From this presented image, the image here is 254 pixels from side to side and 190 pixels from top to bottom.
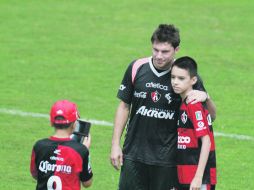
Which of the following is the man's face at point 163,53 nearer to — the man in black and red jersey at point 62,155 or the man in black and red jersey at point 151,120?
the man in black and red jersey at point 151,120

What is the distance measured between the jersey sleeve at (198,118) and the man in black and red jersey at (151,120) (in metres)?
0.19

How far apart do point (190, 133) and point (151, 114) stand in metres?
0.49

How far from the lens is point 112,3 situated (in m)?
24.1

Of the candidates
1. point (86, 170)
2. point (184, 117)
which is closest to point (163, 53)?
point (184, 117)

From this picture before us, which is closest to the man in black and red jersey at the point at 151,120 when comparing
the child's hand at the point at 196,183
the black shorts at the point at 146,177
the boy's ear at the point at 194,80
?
the black shorts at the point at 146,177

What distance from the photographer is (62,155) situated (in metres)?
8.91

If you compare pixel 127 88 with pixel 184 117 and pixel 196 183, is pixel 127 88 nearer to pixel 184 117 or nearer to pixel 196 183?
pixel 184 117

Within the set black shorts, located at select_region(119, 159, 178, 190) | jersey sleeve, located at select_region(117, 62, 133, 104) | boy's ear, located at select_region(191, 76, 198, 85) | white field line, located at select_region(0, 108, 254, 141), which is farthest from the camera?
white field line, located at select_region(0, 108, 254, 141)

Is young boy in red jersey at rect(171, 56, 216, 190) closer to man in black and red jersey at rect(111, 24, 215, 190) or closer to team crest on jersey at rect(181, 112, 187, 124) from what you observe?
team crest on jersey at rect(181, 112, 187, 124)

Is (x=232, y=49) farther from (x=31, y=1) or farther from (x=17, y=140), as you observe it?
(x=17, y=140)

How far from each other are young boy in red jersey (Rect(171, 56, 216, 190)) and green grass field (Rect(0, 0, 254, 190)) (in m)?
3.09

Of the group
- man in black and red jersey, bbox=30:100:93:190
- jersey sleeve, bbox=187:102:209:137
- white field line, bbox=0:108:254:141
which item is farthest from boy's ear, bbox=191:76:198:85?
white field line, bbox=0:108:254:141

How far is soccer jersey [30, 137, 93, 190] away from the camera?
8914mm

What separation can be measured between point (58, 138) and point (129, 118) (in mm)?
1223
